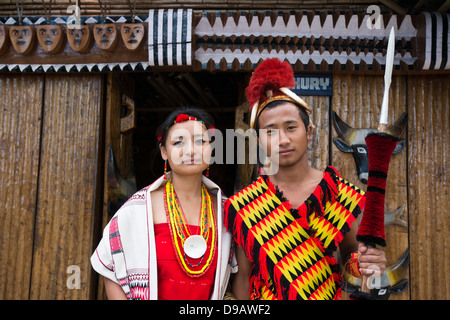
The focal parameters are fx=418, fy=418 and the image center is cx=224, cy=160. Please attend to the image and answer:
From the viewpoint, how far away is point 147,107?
6.08 meters

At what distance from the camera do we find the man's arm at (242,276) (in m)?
2.62

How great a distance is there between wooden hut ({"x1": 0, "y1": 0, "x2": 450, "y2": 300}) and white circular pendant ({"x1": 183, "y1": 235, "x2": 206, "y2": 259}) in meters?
1.12

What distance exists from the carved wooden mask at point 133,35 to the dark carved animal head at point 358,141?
5.81 feet

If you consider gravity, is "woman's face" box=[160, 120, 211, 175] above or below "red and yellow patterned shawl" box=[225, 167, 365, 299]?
above

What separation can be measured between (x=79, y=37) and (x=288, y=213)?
2.38m

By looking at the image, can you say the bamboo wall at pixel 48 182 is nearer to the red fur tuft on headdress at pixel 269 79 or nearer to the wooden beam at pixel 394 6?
the red fur tuft on headdress at pixel 269 79

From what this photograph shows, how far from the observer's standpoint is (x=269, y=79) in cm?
255

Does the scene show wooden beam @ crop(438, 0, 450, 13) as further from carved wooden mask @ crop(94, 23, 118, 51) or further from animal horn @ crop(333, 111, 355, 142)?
carved wooden mask @ crop(94, 23, 118, 51)

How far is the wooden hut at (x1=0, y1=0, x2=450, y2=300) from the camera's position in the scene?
11.3 feet

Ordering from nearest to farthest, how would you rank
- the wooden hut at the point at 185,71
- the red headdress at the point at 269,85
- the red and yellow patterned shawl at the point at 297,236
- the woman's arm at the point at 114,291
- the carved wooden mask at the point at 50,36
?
1. the red and yellow patterned shawl at the point at 297,236
2. the woman's arm at the point at 114,291
3. the red headdress at the point at 269,85
4. the wooden hut at the point at 185,71
5. the carved wooden mask at the point at 50,36

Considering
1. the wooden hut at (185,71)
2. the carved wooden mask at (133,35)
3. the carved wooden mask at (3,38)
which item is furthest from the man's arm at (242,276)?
the carved wooden mask at (3,38)

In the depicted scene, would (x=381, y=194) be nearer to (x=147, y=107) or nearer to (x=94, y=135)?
(x=94, y=135)

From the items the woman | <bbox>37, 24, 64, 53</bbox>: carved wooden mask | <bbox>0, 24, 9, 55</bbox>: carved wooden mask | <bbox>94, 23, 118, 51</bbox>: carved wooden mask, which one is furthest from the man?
<bbox>0, 24, 9, 55</bbox>: carved wooden mask

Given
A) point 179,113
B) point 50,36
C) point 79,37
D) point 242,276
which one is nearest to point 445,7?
point 179,113
